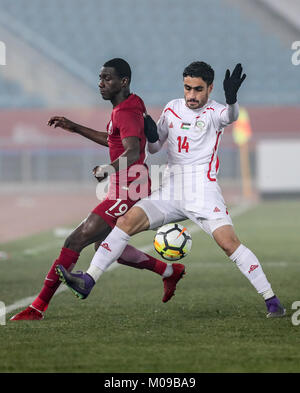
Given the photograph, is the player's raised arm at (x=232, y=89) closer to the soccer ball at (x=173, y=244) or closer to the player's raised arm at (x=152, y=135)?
the player's raised arm at (x=152, y=135)

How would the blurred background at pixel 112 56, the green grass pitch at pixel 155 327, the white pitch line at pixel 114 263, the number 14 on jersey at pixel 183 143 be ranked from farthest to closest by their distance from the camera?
1. the blurred background at pixel 112 56
2. the white pitch line at pixel 114 263
3. the number 14 on jersey at pixel 183 143
4. the green grass pitch at pixel 155 327

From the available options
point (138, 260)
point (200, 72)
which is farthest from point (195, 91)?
point (138, 260)

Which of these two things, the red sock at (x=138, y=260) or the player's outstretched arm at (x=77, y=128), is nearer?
the player's outstretched arm at (x=77, y=128)

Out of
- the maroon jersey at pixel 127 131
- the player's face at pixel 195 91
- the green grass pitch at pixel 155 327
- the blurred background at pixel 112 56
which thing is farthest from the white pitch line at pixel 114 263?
the blurred background at pixel 112 56

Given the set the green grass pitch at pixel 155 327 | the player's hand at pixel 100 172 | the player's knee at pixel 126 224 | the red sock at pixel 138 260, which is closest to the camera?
the green grass pitch at pixel 155 327

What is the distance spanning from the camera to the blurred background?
32312mm

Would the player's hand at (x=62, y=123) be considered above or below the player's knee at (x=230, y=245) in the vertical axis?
above

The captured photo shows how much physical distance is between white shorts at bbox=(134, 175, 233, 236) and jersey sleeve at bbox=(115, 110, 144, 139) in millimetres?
510

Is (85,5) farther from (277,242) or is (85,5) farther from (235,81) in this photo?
(235,81)

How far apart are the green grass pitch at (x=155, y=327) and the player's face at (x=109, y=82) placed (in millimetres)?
1727

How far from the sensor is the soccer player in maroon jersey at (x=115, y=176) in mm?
6504

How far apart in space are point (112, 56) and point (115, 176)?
29.1 meters

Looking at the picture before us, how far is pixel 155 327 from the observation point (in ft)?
20.3

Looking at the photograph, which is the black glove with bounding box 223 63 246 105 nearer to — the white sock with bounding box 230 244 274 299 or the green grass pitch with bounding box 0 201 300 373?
the white sock with bounding box 230 244 274 299
